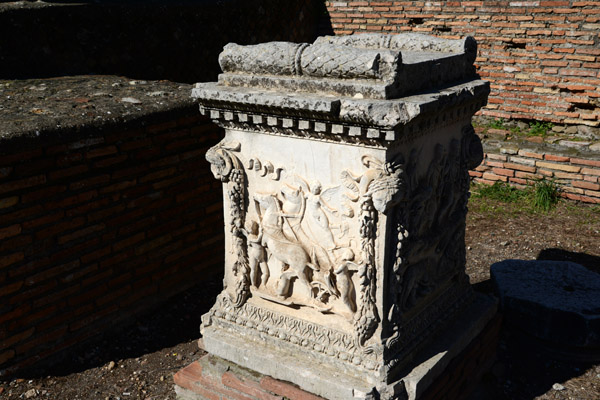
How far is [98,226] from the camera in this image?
3869 mm

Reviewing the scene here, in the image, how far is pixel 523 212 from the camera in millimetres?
5988

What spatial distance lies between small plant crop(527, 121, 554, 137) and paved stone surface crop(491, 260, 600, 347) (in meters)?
2.72

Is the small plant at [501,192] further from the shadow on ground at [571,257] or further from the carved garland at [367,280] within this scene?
the carved garland at [367,280]

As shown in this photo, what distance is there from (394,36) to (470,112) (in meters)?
0.65

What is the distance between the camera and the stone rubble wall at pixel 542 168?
5.97 meters

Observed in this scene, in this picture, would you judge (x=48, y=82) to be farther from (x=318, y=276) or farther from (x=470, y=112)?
(x=470, y=112)

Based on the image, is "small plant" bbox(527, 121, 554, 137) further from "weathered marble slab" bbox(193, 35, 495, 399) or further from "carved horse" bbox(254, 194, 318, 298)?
"carved horse" bbox(254, 194, 318, 298)

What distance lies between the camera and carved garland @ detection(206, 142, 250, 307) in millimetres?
3043

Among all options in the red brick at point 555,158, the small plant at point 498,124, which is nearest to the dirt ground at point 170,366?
the red brick at point 555,158

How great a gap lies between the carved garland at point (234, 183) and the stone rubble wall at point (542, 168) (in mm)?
4268

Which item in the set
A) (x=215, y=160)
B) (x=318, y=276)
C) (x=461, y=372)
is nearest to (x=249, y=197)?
(x=215, y=160)

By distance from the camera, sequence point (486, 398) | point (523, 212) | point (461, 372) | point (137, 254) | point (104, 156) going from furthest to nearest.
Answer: point (523, 212), point (137, 254), point (104, 156), point (486, 398), point (461, 372)

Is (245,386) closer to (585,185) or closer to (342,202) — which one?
(342,202)

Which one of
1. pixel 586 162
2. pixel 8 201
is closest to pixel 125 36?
pixel 8 201
